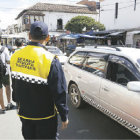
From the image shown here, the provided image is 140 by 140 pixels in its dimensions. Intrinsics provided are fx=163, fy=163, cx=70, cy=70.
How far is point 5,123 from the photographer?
363 cm

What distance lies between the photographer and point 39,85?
1741mm

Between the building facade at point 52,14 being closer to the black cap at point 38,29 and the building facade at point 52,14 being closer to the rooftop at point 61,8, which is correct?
the rooftop at point 61,8

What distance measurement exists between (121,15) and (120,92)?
2375 centimetres

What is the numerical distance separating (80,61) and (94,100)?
120cm

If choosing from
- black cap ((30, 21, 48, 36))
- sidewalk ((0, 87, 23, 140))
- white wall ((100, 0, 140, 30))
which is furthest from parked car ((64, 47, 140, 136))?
white wall ((100, 0, 140, 30))

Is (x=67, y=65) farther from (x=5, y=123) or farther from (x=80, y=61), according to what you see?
(x=5, y=123)

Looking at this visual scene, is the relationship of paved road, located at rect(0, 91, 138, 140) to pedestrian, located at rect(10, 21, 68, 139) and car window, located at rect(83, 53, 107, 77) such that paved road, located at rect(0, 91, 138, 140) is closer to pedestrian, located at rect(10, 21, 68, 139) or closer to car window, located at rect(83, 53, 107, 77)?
car window, located at rect(83, 53, 107, 77)

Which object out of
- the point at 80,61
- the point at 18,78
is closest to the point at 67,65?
the point at 80,61

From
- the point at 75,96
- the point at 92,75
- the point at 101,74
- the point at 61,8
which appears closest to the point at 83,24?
the point at 61,8

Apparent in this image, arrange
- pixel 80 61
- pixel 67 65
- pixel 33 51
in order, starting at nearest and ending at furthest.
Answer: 1. pixel 33 51
2. pixel 80 61
3. pixel 67 65

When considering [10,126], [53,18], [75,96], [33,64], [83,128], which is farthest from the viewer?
[53,18]

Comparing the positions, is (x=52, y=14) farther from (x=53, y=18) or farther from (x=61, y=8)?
(x=61, y=8)

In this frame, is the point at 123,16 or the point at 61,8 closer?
the point at 123,16

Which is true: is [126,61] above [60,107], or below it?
above
